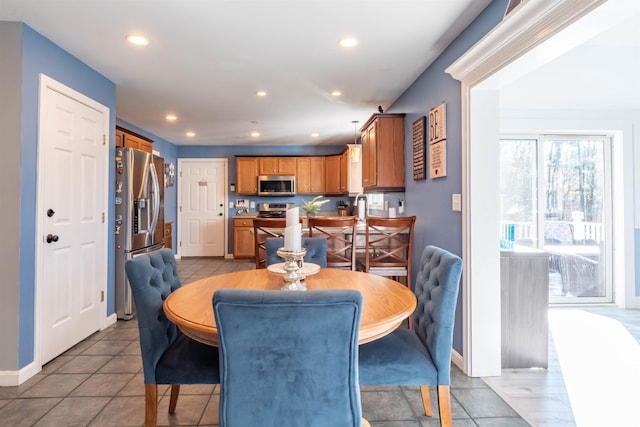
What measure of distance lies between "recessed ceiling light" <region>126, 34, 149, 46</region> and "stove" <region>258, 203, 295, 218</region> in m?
4.44

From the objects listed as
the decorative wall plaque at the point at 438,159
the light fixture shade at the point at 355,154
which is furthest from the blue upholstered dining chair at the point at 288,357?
the light fixture shade at the point at 355,154

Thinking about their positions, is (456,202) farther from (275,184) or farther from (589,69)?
(275,184)

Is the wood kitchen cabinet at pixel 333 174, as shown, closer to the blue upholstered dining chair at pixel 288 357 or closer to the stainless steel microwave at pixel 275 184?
the stainless steel microwave at pixel 275 184

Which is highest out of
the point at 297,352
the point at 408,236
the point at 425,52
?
the point at 425,52

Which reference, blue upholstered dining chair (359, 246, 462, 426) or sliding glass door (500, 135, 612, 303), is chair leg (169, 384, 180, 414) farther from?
sliding glass door (500, 135, 612, 303)

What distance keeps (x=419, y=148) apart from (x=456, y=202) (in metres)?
0.89

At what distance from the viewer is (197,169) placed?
23.2 feet

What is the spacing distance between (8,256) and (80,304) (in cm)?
82

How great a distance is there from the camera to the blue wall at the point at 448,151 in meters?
2.32

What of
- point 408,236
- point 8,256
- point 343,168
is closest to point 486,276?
point 408,236

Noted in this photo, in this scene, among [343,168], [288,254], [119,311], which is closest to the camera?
[288,254]

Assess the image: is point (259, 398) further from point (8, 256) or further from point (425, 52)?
point (425, 52)

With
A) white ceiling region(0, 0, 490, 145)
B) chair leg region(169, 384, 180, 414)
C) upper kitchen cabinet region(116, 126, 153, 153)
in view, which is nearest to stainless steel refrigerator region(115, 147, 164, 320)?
upper kitchen cabinet region(116, 126, 153, 153)

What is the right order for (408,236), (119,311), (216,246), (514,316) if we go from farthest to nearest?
(216,246) < (119,311) < (408,236) < (514,316)
